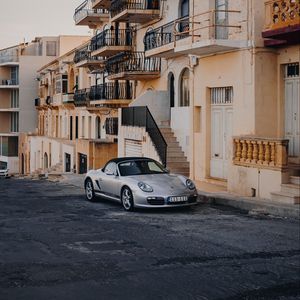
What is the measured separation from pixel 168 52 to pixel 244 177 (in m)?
9.62

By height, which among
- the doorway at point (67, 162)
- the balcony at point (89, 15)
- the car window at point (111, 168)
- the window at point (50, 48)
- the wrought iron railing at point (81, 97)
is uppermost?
the window at point (50, 48)

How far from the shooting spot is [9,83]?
254 feet

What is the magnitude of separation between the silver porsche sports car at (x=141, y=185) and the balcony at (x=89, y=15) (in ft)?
86.2

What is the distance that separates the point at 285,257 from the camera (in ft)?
36.1

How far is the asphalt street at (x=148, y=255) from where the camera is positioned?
8.84 meters

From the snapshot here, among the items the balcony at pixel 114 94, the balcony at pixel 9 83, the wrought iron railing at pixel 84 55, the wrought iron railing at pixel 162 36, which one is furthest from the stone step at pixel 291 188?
the balcony at pixel 9 83

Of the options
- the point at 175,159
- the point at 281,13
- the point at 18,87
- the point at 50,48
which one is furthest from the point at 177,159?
the point at 50,48

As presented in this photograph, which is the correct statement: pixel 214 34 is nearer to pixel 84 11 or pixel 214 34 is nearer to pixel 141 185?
pixel 141 185

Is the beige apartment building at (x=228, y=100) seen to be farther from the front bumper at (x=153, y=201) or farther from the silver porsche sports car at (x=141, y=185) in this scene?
the front bumper at (x=153, y=201)

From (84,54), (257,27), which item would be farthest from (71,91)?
(257,27)

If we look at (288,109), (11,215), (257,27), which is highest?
(257,27)

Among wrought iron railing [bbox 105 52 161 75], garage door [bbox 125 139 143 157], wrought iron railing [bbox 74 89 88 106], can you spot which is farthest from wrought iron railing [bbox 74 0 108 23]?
garage door [bbox 125 139 143 157]

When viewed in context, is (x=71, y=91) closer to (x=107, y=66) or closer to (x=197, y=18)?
(x=107, y=66)

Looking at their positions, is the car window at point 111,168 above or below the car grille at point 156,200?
above
